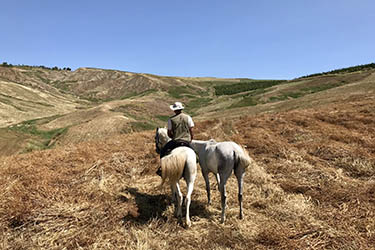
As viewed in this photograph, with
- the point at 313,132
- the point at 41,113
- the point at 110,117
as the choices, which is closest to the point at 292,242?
the point at 313,132

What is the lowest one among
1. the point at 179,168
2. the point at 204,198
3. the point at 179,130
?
the point at 204,198

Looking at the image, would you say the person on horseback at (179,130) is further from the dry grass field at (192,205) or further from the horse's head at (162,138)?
the dry grass field at (192,205)

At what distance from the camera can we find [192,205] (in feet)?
23.0

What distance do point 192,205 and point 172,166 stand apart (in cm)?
196

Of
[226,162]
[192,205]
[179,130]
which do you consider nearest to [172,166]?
[179,130]

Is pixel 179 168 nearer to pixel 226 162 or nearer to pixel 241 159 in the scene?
pixel 226 162

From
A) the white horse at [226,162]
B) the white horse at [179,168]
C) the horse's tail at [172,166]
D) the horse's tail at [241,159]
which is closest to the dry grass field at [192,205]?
the white horse at [179,168]

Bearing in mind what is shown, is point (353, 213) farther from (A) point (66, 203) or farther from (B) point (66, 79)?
(B) point (66, 79)

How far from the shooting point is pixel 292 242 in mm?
4789

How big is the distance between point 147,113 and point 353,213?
40498 mm

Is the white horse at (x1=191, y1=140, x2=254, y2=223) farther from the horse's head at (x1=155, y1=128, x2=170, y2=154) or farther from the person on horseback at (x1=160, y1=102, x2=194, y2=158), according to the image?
the horse's head at (x1=155, y1=128, x2=170, y2=154)

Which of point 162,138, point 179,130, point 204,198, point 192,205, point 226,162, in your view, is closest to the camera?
point 226,162

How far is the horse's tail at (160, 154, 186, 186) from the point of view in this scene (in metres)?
5.86

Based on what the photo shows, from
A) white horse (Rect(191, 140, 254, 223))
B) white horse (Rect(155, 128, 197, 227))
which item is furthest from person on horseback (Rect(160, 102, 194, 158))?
white horse (Rect(191, 140, 254, 223))
